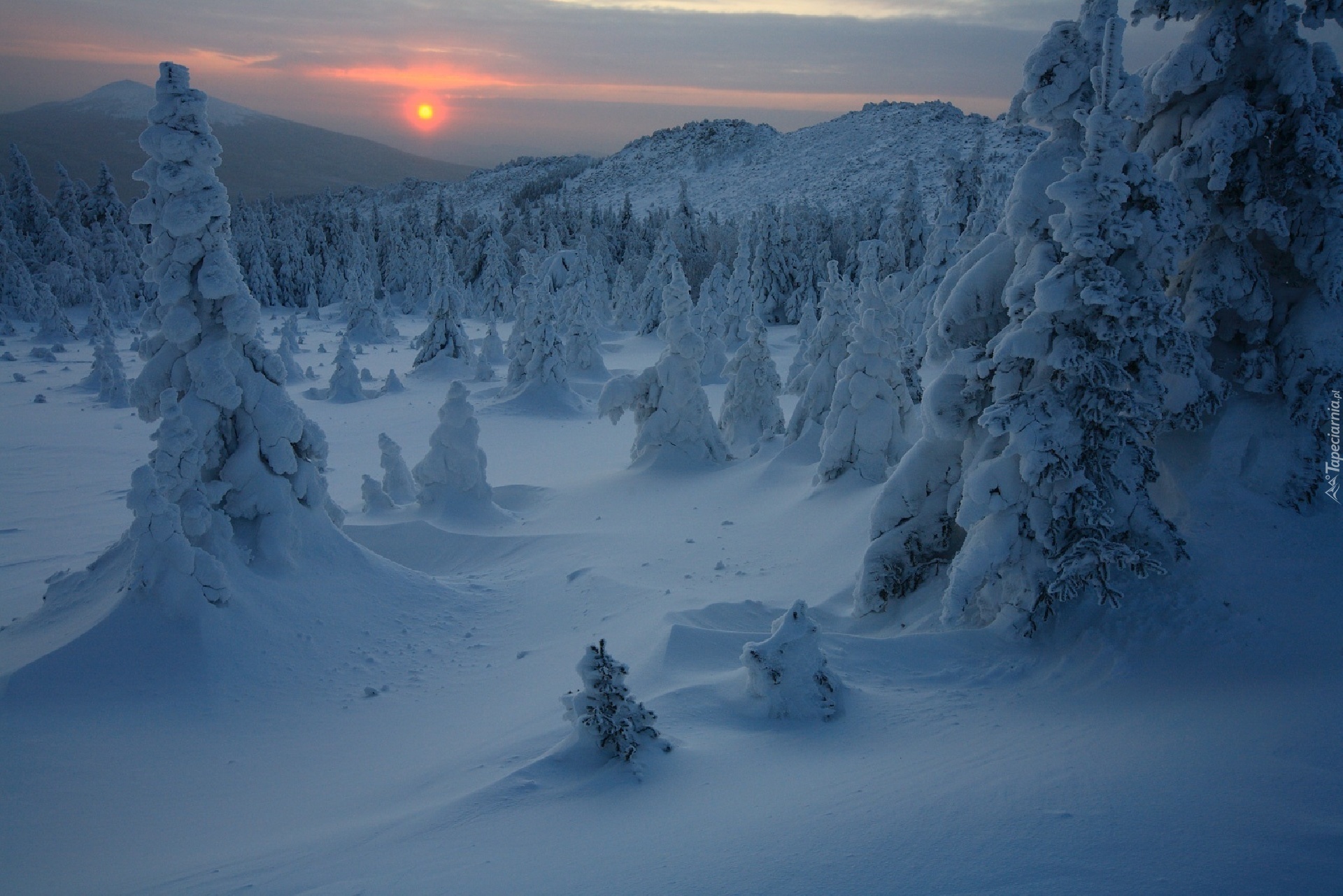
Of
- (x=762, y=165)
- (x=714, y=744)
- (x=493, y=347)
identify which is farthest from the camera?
(x=762, y=165)

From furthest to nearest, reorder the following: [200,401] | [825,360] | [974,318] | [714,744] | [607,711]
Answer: [825,360], [200,401], [974,318], [714,744], [607,711]

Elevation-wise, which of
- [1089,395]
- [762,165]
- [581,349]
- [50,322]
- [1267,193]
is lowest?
[50,322]

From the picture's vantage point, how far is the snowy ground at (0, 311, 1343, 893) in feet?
15.1

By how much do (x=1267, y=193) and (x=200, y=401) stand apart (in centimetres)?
1427

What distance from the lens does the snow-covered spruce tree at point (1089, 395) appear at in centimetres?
784

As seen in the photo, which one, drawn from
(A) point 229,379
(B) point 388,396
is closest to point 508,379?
(B) point 388,396

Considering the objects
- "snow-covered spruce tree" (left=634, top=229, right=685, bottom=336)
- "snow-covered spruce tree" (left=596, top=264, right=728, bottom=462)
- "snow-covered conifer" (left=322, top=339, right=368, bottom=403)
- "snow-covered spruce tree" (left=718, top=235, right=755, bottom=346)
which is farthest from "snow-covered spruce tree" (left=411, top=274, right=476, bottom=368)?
"snow-covered spruce tree" (left=596, top=264, right=728, bottom=462)

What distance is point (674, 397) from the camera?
23203mm

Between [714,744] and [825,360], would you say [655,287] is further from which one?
[714,744]

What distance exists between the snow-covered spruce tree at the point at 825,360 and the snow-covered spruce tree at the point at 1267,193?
1253 centimetres

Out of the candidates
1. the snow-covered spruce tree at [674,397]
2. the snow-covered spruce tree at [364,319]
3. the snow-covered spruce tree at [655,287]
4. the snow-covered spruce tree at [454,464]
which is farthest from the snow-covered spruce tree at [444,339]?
the snow-covered spruce tree at [454,464]

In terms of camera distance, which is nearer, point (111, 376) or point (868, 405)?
point (868, 405)

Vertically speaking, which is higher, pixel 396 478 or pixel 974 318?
pixel 974 318

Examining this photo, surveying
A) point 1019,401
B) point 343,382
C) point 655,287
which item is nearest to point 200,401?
point 1019,401
